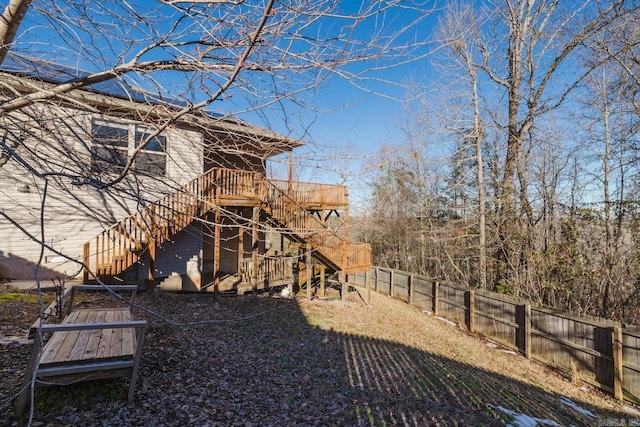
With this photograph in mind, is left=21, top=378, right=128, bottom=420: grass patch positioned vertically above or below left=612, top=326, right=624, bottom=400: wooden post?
Answer: above

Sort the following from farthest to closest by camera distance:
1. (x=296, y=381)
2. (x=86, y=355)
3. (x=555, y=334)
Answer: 1. (x=555, y=334)
2. (x=296, y=381)
3. (x=86, y=355)

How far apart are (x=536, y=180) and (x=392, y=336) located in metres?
7.53

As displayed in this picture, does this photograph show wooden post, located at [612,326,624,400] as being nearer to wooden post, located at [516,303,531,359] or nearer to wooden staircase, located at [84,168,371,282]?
wooden post, located at [516,303,531,359]

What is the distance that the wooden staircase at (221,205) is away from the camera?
275 inches

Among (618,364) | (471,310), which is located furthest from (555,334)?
(471,310)

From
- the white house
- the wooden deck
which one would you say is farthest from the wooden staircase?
the wooden deck

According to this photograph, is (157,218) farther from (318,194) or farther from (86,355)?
(86,355)

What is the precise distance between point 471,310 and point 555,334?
2596mm

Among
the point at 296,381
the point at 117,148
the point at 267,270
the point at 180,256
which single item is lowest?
the point at 296,381

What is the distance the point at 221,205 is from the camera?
8.93 meters

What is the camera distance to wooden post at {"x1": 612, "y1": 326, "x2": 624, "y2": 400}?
6.20m

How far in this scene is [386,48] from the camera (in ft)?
8.49

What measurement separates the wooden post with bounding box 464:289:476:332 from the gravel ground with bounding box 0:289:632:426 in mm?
1316

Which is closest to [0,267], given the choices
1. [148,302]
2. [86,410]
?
[148,302]
